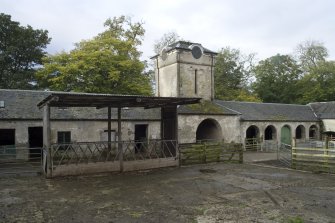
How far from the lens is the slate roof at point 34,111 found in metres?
20.1

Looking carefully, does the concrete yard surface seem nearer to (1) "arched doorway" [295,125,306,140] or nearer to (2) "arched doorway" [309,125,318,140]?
(1) "arched doorway" [295,125,306,140]

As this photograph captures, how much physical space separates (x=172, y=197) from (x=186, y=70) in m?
18.4

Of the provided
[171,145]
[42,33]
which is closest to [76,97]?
[171,145]

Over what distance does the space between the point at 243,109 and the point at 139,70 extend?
422 inches

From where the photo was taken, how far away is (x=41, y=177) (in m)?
14.2

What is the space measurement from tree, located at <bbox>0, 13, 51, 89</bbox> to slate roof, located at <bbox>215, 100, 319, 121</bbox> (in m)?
19.2

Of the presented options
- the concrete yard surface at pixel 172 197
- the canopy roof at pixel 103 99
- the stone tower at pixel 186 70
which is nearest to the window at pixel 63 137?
the canopy roof at pixel 103 99

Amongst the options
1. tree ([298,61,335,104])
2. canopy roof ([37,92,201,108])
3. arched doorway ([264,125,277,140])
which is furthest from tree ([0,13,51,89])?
tree ([298,61,335,104])

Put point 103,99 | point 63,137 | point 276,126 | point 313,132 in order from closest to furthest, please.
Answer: point 103,99 < point 63,137 < point 276,126 < point 313,132

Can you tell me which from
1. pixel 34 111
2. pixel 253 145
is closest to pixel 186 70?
pixel 253 145

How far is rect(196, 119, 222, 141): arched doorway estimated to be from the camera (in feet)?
88.2

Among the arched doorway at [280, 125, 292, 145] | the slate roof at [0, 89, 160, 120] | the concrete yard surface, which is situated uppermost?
the slate roof at [0, 89, 160, 120]

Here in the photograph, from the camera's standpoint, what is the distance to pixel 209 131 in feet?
92.5

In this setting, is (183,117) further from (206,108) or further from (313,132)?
(313,132)
